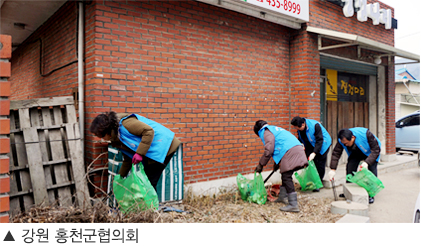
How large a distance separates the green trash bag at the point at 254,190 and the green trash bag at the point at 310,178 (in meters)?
0.92

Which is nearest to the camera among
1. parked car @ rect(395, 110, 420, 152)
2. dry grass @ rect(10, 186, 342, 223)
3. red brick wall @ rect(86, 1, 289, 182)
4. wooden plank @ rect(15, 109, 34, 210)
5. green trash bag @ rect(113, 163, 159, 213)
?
dry grass @ rect(10, 186, 342, 223)

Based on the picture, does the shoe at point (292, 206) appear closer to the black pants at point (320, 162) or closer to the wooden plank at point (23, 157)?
the black pants at point (320, 162)

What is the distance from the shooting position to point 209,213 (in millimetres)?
4395

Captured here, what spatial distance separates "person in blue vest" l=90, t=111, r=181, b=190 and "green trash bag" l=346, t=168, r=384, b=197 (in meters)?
3.17

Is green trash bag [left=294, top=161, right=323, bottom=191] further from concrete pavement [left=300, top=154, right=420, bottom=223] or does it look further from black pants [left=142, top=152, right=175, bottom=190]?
black pants [left=142, top=152, right=175, bottom=190]

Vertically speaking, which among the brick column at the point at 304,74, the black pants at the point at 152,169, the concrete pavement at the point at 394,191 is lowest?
the concrete pavement at the point at 394,191

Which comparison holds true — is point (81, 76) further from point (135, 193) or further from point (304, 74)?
point (304, 74)

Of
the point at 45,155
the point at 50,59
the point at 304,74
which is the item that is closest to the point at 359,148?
the point at 304,74

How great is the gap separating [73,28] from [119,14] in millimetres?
1020

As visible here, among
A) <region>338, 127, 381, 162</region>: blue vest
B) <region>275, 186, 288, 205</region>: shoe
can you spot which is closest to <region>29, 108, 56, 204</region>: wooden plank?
<region>275, 186, 288, 205</region>: shoe

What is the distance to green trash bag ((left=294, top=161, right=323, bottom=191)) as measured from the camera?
18.1 feet

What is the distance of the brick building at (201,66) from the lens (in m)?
4.45

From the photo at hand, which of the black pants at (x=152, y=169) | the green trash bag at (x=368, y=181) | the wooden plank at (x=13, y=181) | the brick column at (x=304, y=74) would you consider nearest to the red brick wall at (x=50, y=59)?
the wooden plank at (x=13, y=181)

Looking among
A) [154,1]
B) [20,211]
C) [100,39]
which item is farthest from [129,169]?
[154,1]
